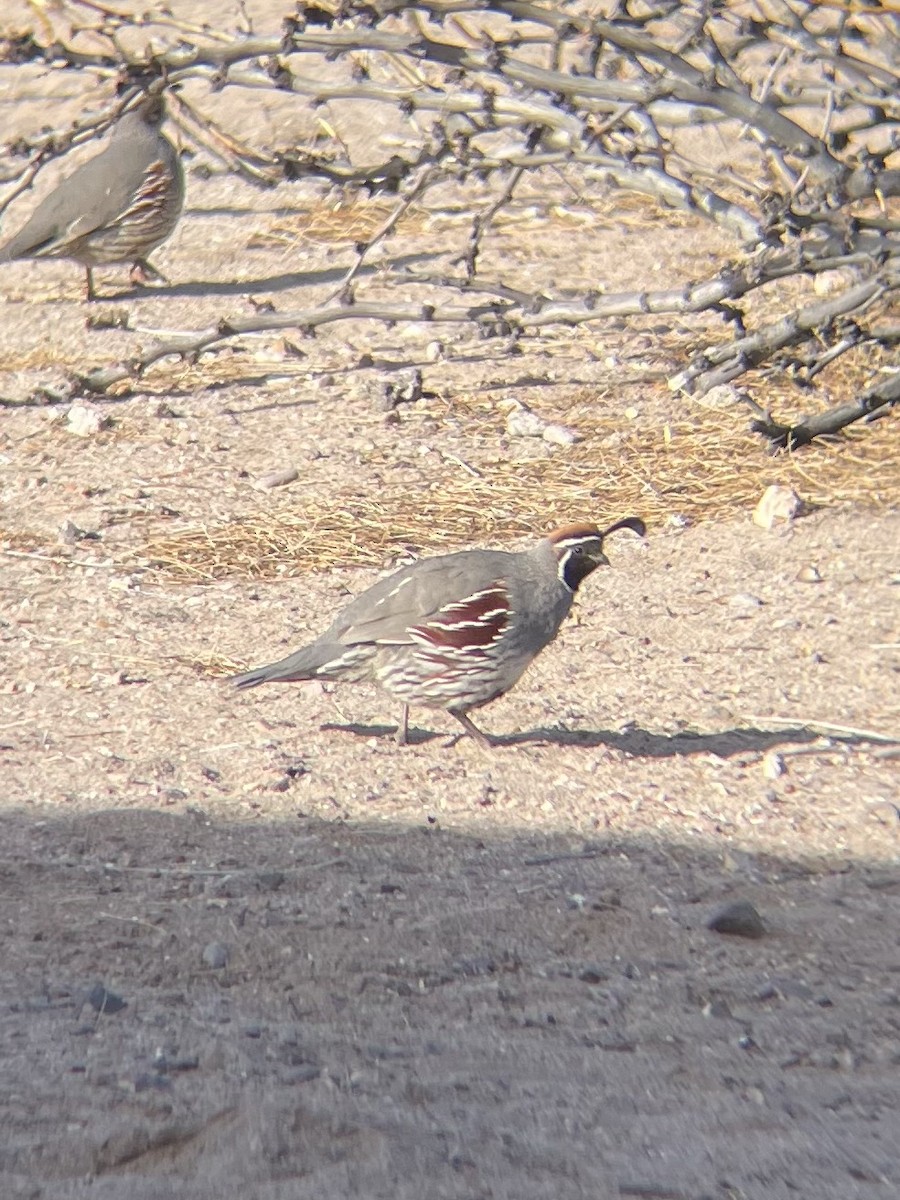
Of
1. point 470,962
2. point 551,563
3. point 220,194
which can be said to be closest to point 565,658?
point 551,563

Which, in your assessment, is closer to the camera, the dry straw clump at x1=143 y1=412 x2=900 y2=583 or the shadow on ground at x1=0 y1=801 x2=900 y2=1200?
the shadow on ground at x1=0 y1=801 x2=900 y2=1200

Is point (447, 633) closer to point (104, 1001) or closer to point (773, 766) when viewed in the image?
point (773, 766)

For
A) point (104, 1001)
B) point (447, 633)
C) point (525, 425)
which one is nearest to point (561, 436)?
point (525, 425)

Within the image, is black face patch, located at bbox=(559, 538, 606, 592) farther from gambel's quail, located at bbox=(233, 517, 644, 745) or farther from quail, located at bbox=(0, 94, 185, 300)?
quail, located at bbox=(0, 94, 185, 300)

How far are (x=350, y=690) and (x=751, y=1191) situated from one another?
329cm

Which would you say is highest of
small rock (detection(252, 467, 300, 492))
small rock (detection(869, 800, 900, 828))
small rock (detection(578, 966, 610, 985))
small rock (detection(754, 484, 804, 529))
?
small rock (detection(578, 966, 610, 985))

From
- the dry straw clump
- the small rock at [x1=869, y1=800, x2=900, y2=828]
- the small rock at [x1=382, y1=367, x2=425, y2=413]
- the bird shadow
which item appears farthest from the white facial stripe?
the small rock at [x1=382, y1=367, x2=425, y2=413]

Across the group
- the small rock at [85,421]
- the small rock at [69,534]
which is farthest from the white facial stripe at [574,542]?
the small rock at [85,421]

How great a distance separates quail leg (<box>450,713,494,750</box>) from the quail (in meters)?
4.92

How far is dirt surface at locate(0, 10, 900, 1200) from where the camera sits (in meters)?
2.72

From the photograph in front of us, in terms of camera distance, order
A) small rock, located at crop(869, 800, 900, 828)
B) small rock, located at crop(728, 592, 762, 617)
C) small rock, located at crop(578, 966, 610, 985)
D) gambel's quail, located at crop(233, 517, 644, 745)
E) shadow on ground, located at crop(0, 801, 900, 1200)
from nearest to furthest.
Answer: shadow on ground, located at crop(0, 801, 900, 1200)
small rock, located at crop(578, 966, 610, 985)
small rock, located at crop(869, 800, 900, 828)
gambel's quail, located at crop(233, 517, 644, 745)
small rock, located at crop(728, 592, 762, 617)

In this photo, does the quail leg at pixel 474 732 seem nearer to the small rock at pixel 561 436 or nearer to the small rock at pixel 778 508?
the small rock at pixel 778 508

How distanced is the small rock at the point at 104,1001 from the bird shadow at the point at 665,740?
1897mm

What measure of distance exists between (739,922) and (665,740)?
1.33 meters
